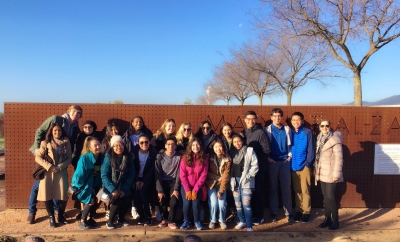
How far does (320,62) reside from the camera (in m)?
19.3

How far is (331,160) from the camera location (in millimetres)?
5637

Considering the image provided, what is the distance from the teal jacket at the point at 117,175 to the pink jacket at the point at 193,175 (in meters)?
0.86

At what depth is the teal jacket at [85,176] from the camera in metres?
5.42

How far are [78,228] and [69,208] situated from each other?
1.25 meters

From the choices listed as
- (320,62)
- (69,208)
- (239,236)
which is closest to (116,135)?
(69,208)

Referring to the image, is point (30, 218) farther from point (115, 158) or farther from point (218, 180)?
point (218, 180)

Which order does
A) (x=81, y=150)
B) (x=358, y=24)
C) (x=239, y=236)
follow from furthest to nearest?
(x=358, y=24), (x=81, y=150), (x=239, y=236)

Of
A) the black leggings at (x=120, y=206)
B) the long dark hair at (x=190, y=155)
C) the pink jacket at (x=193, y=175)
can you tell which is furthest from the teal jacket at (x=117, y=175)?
the long dark hair at (x=190, y=155)

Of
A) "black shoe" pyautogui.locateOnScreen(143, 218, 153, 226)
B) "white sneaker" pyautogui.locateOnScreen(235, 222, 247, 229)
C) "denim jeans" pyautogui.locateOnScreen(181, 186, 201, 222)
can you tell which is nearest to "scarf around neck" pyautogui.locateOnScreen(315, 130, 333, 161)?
"white sneaker" pyautogui.locateOnScreen(235, 222, 247, 229)

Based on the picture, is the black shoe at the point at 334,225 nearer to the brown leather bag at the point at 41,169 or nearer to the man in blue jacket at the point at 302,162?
the man in blue jacket at the point at 302,162

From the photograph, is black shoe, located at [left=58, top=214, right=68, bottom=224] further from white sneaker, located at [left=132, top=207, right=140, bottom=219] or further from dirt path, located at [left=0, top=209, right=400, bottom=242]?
white sneaker, located at [left=132, top=207, right=140, bottom=219]

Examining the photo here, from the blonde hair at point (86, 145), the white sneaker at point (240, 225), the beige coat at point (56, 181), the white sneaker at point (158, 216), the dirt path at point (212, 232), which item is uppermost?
the blonde hair at point (86, 145)

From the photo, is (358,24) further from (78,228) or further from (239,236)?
(78,228)

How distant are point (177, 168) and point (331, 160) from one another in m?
2.69
